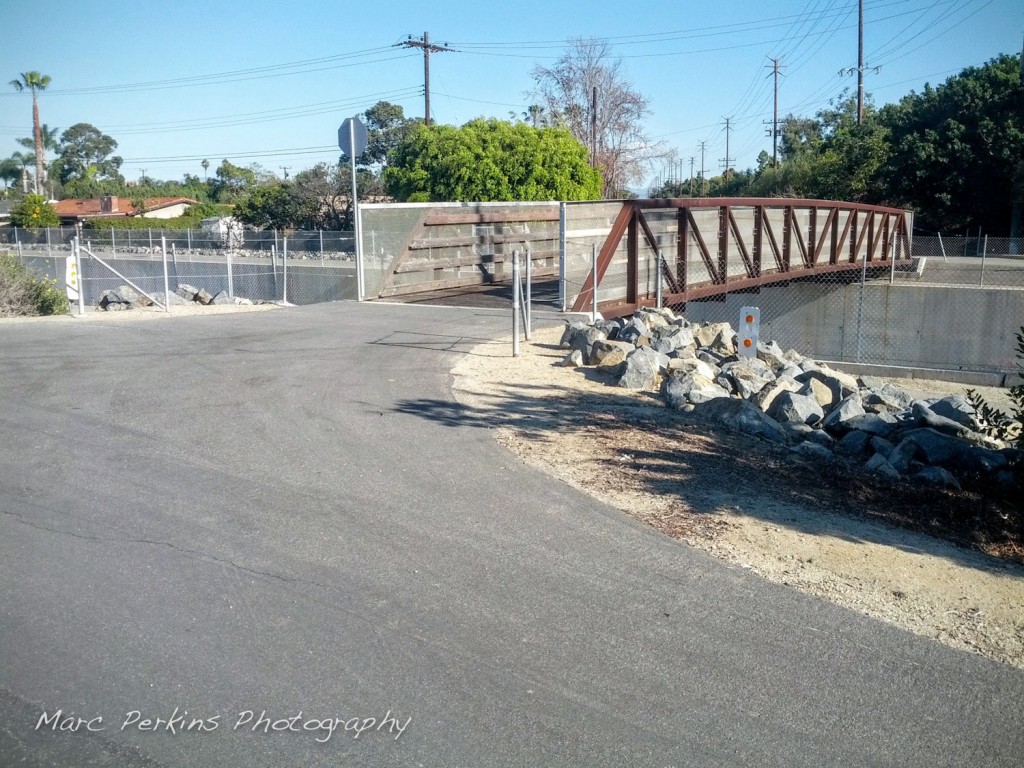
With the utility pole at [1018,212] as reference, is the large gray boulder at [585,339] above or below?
below

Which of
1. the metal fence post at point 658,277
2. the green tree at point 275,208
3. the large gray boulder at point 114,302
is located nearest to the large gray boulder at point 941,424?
the metal fence post at point 658,277

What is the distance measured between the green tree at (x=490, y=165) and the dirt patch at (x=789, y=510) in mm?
25813

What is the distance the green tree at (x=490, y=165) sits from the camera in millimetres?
36688

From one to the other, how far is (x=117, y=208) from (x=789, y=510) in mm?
81550

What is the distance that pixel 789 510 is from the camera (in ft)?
26.3

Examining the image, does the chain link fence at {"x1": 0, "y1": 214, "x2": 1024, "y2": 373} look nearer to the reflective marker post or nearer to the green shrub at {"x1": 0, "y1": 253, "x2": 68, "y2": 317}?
the reflective marker post

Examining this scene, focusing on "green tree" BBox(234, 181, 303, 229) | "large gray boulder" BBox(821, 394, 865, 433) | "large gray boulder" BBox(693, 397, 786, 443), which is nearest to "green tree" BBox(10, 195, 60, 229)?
"green tree" BBox(234, 181, 303, 229)

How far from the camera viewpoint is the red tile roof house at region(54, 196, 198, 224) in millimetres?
75375

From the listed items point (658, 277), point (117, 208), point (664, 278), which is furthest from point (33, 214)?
point (658, 277)

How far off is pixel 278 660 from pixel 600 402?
7.00m

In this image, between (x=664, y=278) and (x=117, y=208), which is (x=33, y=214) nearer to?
(x=117, y=208)

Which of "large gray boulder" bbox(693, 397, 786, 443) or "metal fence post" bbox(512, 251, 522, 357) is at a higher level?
"metal fence post" bbox(512, 251, 522, 357)

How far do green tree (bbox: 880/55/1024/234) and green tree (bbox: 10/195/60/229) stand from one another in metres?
49.9

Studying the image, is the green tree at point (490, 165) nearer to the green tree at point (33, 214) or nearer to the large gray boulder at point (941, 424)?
the large gray boulder at point (941, 424)
